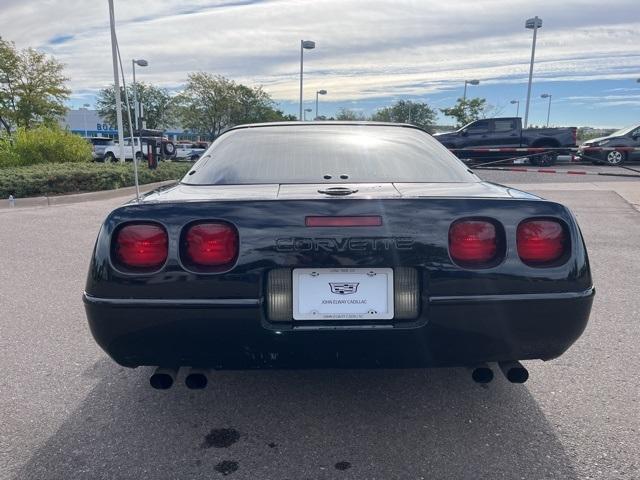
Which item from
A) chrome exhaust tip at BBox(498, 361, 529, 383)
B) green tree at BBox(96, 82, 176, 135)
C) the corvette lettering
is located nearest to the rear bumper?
chrome exhaust tip at BBox(498, 361, 529, 383)

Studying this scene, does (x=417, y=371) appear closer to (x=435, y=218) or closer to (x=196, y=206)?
(x=435, y=218)

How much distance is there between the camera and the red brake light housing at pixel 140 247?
2000mm

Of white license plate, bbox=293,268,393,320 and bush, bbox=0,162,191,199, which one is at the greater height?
white license plate, bbox=293,268,393,320

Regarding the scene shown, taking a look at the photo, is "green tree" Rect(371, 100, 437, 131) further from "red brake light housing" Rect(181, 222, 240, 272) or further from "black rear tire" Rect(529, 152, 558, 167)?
"red brake light housing" Rect(181, 222, 240, 272)

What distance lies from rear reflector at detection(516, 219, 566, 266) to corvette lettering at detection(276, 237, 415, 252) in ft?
1.65

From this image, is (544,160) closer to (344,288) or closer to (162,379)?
(344,288)

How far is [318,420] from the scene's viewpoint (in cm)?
241

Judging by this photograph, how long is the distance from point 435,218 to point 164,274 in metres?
1.10

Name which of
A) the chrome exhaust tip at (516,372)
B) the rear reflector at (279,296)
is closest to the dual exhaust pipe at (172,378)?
the rear reflector at (279,296)

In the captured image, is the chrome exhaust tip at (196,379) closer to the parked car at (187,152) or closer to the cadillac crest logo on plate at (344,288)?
the cadillac crest logo on plate at (344,288)

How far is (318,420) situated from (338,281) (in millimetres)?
850

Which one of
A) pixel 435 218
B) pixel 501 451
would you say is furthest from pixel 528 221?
pixel 501 451

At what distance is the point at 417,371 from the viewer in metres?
2.89

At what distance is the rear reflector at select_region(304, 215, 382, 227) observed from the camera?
6.37 feet
